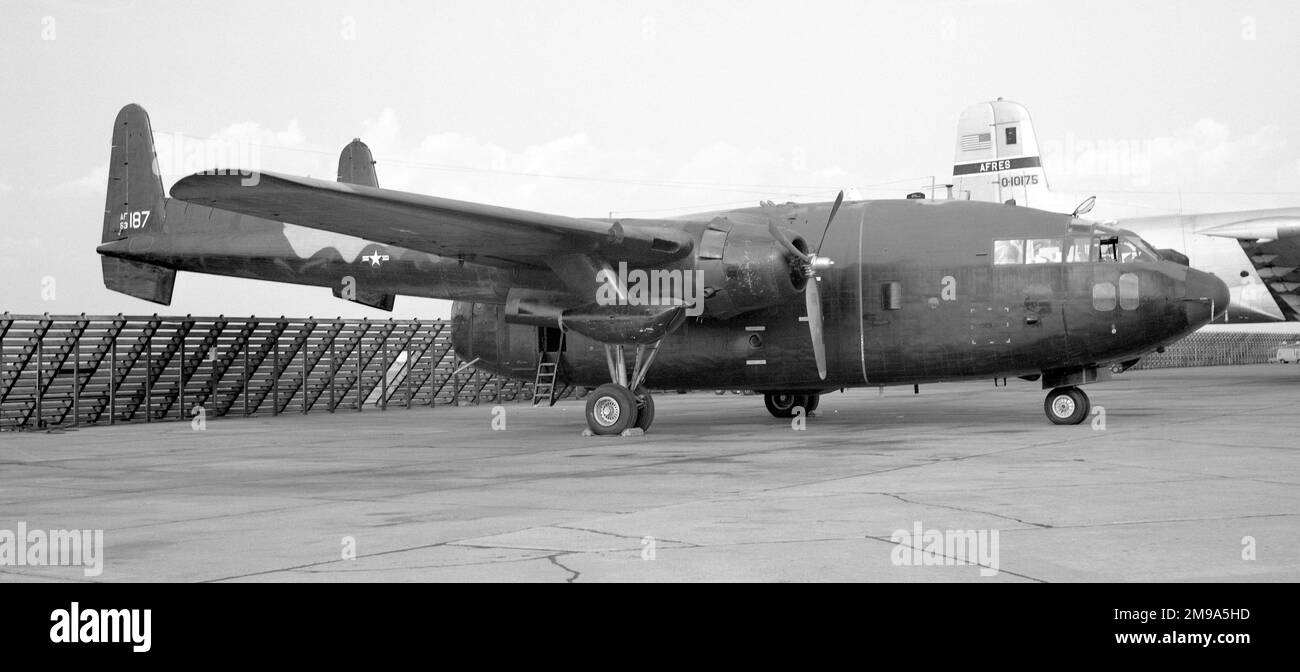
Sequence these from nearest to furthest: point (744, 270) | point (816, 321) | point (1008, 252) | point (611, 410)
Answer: point (744, 270), point (1008, 252), point (816, 321), point (611, 410)

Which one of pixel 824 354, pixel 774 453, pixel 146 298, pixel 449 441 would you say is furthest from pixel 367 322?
pixel 774 453

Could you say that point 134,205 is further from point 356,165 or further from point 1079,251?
point 1079,251

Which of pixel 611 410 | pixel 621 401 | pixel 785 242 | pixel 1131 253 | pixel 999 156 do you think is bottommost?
pixel 611 410

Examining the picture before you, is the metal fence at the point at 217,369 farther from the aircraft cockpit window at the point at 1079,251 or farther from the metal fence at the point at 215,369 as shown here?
the aircraft cockpit window at the point at 1079,251

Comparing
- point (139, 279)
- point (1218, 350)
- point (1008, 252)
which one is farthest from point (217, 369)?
point (1218, 350)

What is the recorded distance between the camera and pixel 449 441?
1983 centimetres

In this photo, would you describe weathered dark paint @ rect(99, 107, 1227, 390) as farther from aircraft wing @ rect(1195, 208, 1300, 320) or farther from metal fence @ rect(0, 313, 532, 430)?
aircraft wing @ rect(1195, 208, 1300, 320)

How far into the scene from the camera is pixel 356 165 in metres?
26.3

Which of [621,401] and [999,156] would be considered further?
[999,156]

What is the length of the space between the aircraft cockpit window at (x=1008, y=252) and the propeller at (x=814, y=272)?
2772 millimetres

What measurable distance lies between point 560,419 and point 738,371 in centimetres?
688

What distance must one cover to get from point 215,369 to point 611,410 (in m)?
14.9

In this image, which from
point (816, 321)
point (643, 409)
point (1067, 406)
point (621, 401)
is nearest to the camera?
point (1067, 406)
